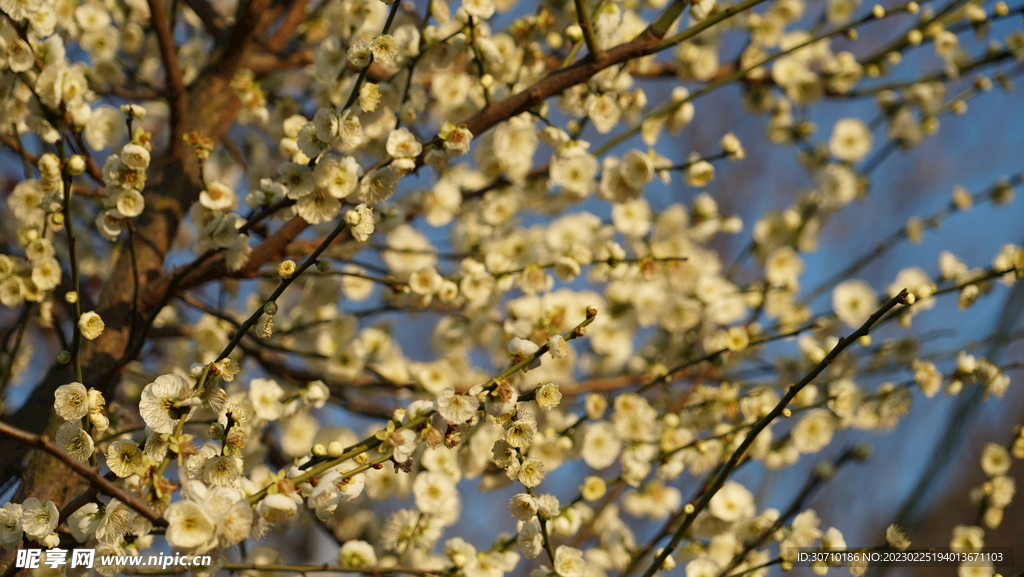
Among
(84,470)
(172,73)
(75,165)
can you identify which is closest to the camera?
(84,470)

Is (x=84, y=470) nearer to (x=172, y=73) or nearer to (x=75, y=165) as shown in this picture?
(x=75, y=165)

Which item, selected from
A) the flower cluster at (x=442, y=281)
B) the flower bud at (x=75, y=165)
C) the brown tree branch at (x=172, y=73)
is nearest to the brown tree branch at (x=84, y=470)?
the flower cluster at (x=442, y=281)

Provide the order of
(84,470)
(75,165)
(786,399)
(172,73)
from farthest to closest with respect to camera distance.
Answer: (172,73), (75,165), (786,399), (84,470)

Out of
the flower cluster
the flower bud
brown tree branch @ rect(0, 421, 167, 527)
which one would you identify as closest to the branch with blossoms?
the flower cluster

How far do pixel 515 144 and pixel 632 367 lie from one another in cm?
143

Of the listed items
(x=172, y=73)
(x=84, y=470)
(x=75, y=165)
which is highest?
(x=172, y=73)

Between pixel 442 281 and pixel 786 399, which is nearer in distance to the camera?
pixel 786 399

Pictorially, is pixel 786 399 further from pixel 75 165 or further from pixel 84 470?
pixel 75 165

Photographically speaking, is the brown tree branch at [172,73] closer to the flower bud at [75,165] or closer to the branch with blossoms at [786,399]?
the flower bud at [75,165]

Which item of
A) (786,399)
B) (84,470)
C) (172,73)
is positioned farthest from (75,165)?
(786,399)

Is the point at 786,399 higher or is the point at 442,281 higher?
the point at 442,281

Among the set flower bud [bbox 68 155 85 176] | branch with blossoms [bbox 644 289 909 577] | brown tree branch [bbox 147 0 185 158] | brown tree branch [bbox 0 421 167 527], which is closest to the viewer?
brown tree branch [bbox 0 421 167 527]

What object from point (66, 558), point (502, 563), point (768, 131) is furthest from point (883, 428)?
point (66, 558)

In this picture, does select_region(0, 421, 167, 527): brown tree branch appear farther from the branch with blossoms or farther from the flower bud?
the branch with blossoms
